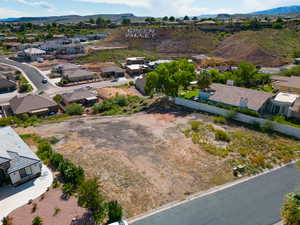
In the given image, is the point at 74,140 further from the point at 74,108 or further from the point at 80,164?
the point at 74,108

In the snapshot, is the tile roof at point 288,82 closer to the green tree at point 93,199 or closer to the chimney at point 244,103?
the chimney at point 244,103

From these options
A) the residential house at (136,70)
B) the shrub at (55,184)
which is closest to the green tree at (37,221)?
the shrub at (55,184)

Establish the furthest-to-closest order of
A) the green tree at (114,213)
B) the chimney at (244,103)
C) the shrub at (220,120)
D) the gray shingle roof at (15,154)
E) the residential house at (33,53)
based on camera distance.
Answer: the residential house at (33,53) < the chimney at (244,103) < the shrub at (220,120) < the gray shingle roof at (15,154) < the green tree at (114,213)

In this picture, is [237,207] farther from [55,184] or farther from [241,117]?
[241,117]

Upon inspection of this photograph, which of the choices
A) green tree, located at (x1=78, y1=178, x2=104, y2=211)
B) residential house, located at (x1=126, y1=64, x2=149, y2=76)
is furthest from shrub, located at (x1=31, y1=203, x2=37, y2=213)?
residential house, located at (x1=126, y1=64, x2=149, y2=76)

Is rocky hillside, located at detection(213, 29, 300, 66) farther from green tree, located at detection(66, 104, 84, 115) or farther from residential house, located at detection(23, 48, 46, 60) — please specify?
residential house, located at detection(23, 48, 46, 60)

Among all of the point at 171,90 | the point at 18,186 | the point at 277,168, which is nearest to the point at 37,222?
the point at 18,186

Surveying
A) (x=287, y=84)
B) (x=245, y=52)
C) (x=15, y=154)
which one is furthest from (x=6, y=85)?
(x=245, y=52)
